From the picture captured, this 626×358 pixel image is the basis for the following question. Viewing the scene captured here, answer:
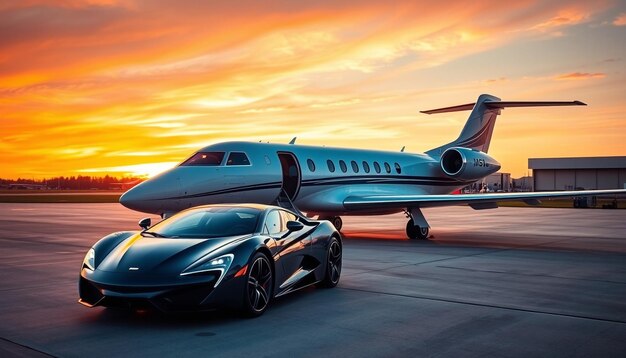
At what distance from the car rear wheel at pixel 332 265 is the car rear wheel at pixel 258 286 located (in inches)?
64.5

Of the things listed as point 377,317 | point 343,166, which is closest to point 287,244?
point 377,317

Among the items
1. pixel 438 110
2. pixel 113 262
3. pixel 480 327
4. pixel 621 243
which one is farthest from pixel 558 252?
pixel 438 110

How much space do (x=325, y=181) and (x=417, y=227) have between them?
10.3 feet

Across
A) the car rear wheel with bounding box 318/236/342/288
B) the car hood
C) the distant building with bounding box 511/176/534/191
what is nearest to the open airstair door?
the car rear wheel with bounding box 318/236/342/288

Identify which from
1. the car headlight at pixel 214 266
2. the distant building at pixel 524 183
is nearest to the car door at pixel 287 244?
the car headlight at pixel 214 266

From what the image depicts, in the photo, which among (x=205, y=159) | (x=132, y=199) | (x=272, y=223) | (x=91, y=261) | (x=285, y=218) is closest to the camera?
(x=91, y=261)

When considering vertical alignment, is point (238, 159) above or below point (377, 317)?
above

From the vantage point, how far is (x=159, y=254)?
686 cm

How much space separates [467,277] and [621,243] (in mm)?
9288

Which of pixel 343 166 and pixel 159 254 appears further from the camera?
pixel 343 166

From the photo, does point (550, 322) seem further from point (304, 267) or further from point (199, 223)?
point (199, 223)

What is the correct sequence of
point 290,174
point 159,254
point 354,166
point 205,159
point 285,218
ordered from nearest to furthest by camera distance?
1. point 159,254
2. point 285,218
3. point 205,159
4. point 290,174
5. point 354,166

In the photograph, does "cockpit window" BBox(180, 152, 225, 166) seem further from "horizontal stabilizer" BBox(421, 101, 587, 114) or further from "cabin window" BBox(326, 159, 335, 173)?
"horizontal stabilizer" BBox(421, 101, 587, 114)

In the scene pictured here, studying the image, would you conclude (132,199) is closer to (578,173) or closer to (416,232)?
(416,232)
